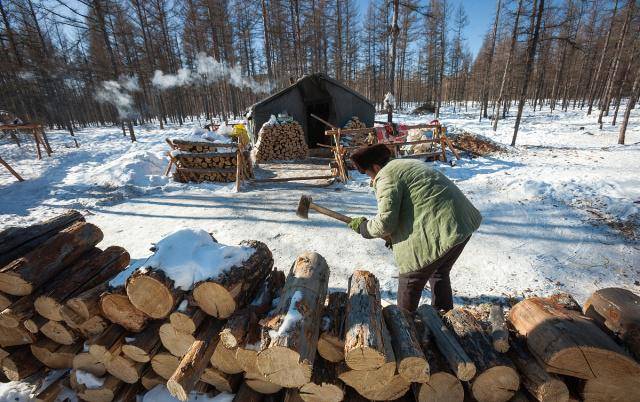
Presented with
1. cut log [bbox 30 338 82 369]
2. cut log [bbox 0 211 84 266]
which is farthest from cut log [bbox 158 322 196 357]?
cut log [bbox 0 211 84 266]

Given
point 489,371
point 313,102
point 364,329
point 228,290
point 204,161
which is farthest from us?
point 313,102

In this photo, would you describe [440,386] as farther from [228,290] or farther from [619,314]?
[228,290]

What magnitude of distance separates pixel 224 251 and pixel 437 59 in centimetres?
3430

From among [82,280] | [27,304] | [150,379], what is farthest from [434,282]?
[27,304]

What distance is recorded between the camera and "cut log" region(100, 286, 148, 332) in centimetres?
208

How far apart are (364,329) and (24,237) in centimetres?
344

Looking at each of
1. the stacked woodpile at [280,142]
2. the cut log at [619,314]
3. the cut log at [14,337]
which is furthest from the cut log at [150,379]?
the stacked woodpile at [280,142]

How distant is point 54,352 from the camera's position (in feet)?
8.13

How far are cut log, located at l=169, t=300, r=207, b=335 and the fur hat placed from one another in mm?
1791

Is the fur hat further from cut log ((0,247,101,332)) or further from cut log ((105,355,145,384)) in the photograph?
cut log ((0,247,101,332))

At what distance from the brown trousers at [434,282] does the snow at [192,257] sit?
144cm

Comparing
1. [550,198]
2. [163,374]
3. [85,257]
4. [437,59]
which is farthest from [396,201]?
[437,59]

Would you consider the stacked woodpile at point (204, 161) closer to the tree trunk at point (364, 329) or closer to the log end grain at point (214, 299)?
the log end grain at point (214, 299)

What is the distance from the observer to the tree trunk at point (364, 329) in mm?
1522
